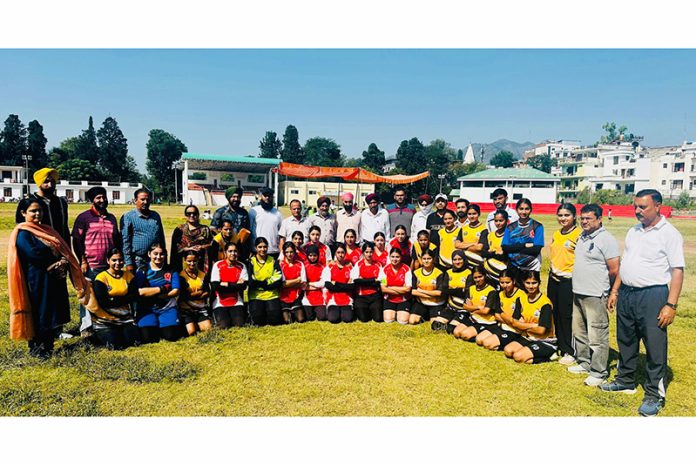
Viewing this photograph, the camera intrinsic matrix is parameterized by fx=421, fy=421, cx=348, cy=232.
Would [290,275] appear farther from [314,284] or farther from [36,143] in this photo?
[36,143]

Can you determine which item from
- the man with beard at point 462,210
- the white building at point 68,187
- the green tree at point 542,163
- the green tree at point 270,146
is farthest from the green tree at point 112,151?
the green tree at point 542,163

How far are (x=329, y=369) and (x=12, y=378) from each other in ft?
8.94

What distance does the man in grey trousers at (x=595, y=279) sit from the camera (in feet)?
12.2

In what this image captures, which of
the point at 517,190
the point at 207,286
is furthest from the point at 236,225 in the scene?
the point at 517,190

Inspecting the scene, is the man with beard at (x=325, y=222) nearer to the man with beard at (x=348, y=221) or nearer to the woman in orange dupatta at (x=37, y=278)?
the man with beard at (x=348, y=221)

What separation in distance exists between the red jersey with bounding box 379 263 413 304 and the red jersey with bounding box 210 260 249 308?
5.95 feet

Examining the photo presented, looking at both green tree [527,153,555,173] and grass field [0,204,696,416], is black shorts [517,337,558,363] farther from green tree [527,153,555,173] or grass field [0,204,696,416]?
green tree [527,153,555,173]

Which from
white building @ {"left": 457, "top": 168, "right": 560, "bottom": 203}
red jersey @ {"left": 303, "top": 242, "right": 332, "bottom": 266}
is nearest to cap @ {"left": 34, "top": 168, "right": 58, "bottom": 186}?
red jersey @ {"left": 303, "top": 242, "right": 332, "bottom": 266}

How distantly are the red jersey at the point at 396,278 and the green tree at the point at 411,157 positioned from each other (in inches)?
2360

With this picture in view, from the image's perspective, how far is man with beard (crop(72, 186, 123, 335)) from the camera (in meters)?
4.51

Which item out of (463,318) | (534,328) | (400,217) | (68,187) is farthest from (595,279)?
(68,187)

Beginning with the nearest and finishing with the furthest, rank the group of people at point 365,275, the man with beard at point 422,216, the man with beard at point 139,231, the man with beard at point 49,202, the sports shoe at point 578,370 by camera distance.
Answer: the group of people at point 365,275, the sports shoe at point 578,370, the man with beard at point 49,202, the man with beard at point 139,231, the man with beard at point 422,216
